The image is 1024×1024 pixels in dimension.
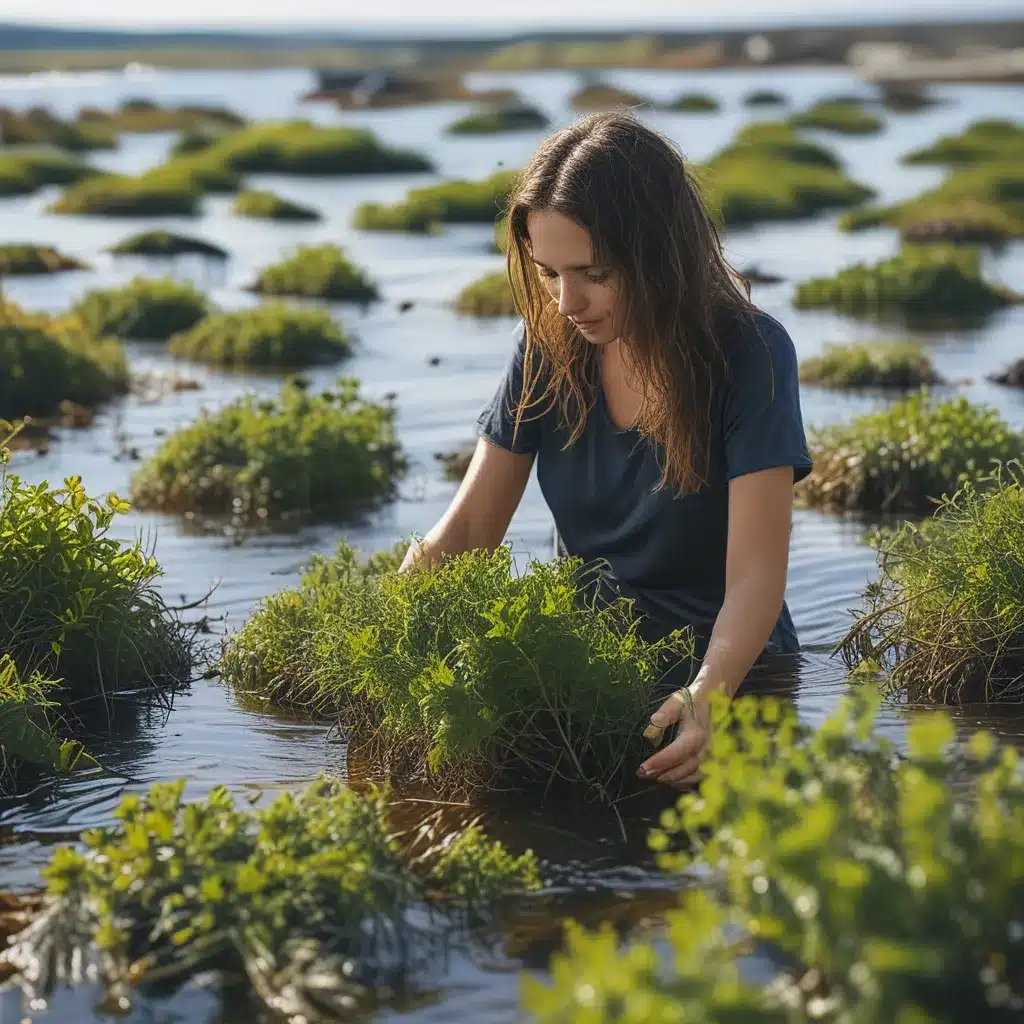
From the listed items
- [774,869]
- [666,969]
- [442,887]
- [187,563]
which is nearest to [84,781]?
[442,887]

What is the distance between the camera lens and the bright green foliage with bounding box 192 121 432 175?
39.7 metres

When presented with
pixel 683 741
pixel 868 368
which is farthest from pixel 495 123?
pixel 683 741

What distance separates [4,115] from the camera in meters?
48.5

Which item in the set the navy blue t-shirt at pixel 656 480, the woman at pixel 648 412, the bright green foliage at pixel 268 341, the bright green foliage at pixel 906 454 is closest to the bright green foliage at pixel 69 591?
the woman at pixel 648 412

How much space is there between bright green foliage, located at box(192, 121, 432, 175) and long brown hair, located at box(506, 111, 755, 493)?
1396 inches

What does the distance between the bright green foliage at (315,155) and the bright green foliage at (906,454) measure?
31.0m

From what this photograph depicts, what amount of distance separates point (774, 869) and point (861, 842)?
7.1 inches

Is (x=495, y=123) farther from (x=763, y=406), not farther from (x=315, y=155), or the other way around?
(x=763, y=406)

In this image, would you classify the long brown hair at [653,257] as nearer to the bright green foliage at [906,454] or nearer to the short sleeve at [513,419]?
the short sleeve at [513,419]

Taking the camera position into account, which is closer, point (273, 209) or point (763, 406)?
point (763, 406)

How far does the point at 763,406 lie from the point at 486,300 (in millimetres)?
14074

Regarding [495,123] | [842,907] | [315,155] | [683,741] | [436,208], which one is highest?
[495,123]

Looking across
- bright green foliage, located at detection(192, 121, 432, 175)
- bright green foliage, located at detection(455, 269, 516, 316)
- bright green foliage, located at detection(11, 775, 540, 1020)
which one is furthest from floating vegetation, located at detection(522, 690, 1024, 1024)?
bright green foliage, located at detection(192, 121, 432, 175)

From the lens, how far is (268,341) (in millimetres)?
15383
